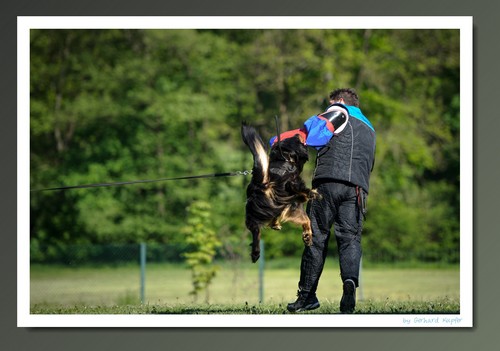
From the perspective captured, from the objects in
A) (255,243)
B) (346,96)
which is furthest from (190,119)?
(255,243)

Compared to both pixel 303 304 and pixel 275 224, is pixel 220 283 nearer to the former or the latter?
pixel 303 304

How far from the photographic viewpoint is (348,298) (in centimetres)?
747

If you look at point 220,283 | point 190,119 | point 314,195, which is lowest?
point 220,283

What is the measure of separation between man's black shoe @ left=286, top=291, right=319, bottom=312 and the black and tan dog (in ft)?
2.41

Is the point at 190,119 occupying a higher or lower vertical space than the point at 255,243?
higher

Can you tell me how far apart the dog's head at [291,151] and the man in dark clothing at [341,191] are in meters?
0.09

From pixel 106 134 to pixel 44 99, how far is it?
7.06ft

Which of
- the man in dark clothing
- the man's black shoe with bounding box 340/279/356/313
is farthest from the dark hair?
the man's black shoe with bounding box 340/279/356/313

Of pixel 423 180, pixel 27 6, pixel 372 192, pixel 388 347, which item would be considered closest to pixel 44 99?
pixel 372 192

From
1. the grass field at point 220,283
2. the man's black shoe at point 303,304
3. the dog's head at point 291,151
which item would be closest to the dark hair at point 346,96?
the dog's head at point 291,151

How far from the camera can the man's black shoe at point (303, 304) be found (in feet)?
25.1

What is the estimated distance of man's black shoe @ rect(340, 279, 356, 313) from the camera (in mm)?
7457

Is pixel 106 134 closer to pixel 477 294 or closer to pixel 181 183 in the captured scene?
pixel 181 183

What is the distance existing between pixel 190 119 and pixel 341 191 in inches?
604
